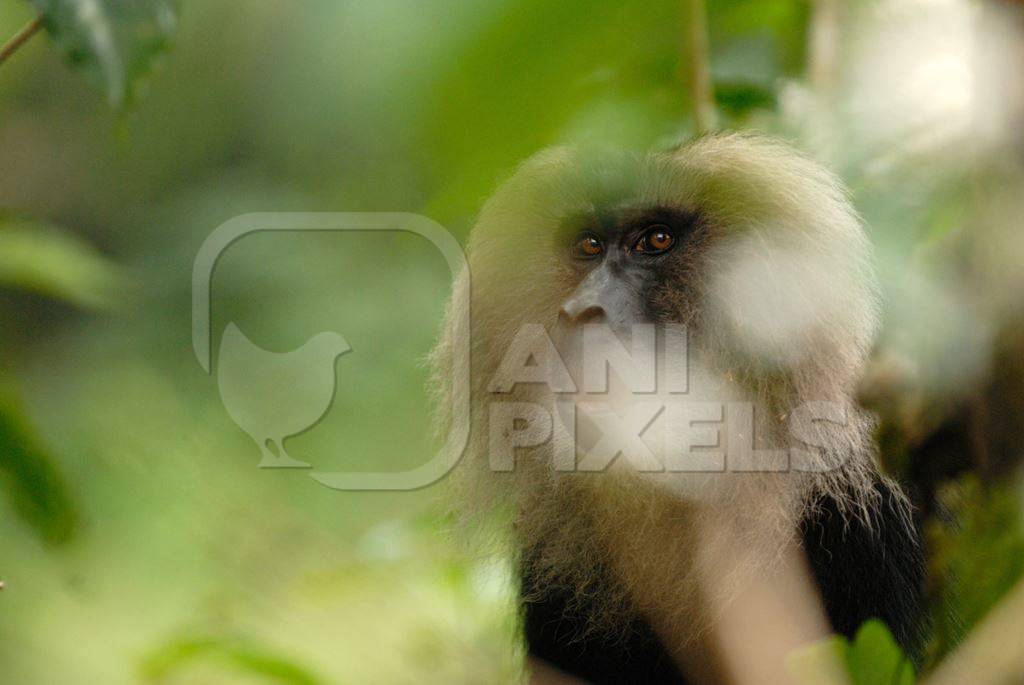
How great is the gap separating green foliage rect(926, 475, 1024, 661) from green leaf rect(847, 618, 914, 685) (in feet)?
2.33

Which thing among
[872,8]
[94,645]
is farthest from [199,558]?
[872,8]

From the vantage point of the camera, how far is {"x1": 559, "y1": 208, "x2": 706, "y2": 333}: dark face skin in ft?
8.22

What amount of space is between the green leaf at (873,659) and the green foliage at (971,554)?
711 mm

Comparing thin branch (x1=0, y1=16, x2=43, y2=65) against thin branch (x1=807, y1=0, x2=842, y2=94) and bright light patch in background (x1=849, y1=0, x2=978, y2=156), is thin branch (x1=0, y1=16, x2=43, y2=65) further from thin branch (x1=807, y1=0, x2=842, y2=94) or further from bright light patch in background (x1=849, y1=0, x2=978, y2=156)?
thin branch (x1=807, y1=0, x2=842, y2=94)

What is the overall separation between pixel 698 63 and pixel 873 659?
7.42ft

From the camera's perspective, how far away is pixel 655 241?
2781 mm

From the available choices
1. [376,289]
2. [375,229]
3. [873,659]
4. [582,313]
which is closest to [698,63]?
[582,313]

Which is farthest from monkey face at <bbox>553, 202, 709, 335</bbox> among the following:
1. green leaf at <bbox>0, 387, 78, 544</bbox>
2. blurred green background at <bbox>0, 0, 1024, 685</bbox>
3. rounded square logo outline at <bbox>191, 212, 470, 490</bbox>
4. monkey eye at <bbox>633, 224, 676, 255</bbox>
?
green leaf at <bbox>0, 387, 78, 544</bbox>

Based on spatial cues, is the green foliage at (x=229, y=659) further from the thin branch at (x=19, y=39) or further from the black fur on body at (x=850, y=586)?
the thin branch at (x=19, y=39)

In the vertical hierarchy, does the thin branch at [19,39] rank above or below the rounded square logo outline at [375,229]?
below

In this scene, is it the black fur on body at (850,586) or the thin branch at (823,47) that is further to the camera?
the thin branch at (823,47)

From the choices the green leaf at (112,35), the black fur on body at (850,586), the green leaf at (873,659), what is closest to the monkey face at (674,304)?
the black fur on body at (850,586)

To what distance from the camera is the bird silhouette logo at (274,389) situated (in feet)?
14.0

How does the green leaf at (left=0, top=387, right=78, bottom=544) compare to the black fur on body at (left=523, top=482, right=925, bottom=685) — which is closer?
the green leaf at (left=0, top=387, right=78, bottom=544)
